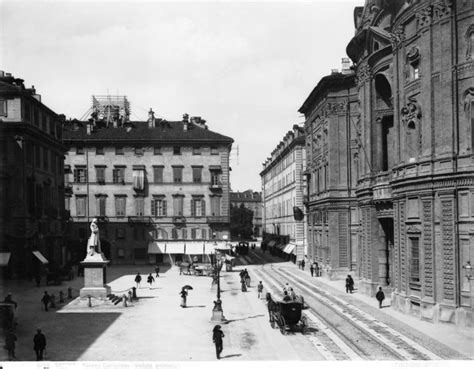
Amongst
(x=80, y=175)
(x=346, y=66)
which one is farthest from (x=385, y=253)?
(x=80, y=175)

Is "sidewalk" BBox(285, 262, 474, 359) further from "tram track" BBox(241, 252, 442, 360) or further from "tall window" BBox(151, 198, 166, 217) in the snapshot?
"tall window" BBox(151, 198, 166, 217)

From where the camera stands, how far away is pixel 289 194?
260 ft

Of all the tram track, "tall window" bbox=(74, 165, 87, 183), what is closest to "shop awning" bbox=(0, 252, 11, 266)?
the tram track

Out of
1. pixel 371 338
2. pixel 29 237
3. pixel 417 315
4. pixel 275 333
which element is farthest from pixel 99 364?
pixel 29 237

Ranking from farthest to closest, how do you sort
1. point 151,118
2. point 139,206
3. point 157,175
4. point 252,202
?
1. point 252,202
2. point 151,118
3. point 157,175
4. point 139,206

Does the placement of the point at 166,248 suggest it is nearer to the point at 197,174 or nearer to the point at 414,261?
the point at 197,174

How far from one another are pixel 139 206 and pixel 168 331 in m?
44.3

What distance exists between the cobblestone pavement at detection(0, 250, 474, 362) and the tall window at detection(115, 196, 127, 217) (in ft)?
89.9

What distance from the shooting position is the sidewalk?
23.8 meters

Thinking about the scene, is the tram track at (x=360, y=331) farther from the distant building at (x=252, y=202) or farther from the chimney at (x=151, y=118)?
the distant building at (x=252, y=202)

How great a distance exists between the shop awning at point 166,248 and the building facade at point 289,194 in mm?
14650

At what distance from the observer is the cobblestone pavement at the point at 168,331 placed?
22.9 meters

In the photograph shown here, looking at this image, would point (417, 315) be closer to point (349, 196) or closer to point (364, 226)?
point (364, 226)

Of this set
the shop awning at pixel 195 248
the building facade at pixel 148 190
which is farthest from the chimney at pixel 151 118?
the shop awning at pixel 195 248
